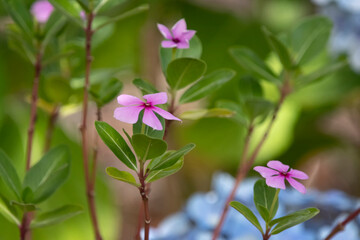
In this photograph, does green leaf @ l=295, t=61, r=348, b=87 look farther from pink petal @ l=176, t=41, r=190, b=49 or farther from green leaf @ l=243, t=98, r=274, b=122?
pink petal @ l=176, t=41, r=190, b=49

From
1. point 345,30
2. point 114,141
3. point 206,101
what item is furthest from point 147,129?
point 206,101

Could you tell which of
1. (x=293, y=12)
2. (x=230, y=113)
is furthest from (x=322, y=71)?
(x=293, y=12)

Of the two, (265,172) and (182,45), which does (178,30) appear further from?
(265,172)

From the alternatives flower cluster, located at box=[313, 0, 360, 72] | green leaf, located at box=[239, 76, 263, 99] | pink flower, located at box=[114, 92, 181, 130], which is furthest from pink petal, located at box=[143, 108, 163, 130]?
flower cluster, located at box=[313, 0, 360, 72]

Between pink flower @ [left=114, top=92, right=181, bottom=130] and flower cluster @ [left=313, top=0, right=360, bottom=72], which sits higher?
flower cluster @ [left=313, top=0, right=360, bottom=72]

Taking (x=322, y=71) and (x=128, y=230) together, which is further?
(x=128, y=230)

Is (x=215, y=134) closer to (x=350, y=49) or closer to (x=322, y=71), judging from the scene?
(x=350, y=49)

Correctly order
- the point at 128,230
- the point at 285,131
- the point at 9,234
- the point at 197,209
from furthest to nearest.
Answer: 1. the point at 128,230
2. the point at 285,131
3. the point at 9,234
4. the point at 197,209
